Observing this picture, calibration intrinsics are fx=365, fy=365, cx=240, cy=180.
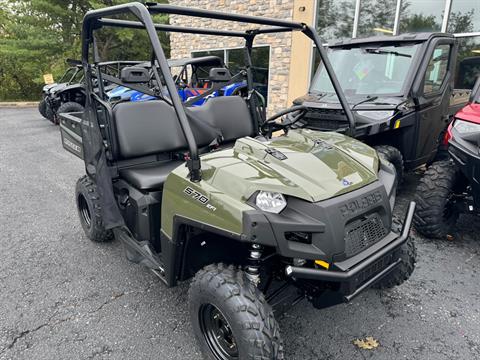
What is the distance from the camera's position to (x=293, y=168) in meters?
1.88

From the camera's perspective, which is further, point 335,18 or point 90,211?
point 335,18

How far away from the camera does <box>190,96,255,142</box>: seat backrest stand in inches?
122

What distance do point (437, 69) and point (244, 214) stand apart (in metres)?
3.86

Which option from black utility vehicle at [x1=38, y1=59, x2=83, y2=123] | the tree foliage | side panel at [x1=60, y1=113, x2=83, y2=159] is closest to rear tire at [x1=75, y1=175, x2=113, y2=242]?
side panel at [x1=60, y1=113, x2=83, y2=159]

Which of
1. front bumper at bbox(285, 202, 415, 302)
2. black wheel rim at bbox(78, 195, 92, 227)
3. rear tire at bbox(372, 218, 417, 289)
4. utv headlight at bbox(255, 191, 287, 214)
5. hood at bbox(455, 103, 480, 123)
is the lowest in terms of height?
black wheel rim at bbox(78, 195, 92, 227)

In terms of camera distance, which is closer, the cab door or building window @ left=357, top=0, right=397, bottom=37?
the cab door

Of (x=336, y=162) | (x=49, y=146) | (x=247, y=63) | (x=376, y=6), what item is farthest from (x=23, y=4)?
(x=336, y=162)

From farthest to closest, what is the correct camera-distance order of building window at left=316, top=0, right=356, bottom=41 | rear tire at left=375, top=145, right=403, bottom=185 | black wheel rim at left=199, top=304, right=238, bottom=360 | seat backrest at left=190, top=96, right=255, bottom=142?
building window at left=316, top=0, right=356, bottom=41
rear tire at left=375, top=145, right=403, bottom=185
seat backrest at left=190, top=96, right=255, bottom=142
black wheel rim at left=199, top=304, right=238, bottom=360

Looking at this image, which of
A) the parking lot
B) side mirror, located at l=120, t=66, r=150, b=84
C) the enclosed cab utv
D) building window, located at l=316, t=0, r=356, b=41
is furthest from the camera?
building window, located at l=316, t=0, r=356, b=41

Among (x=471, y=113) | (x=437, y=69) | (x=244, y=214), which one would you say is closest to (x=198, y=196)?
(x=244, y=214)

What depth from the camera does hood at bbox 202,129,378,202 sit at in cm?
171

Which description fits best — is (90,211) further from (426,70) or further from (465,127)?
(426,70)

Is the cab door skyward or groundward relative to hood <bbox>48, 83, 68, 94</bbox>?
skyward

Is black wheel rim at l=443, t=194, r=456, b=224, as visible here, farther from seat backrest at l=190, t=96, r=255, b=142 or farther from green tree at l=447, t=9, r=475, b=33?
green tree at l=447, t=9, r=475, b=33
